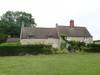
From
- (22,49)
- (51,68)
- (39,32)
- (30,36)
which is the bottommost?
(51,68)

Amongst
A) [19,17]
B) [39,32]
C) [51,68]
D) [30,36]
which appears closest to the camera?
[51,68]

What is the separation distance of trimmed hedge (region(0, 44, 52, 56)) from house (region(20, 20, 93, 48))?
1208 centimetres

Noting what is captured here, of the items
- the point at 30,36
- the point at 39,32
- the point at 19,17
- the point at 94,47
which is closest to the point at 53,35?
the point at 39,32

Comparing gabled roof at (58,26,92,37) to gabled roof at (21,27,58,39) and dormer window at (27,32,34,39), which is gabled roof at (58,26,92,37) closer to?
gabled roof at (21,27,58,39)

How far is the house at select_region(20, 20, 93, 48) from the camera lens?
120 feet

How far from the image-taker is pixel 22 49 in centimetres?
2353

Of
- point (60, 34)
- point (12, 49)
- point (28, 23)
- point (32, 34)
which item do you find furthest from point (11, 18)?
point (12, 49)

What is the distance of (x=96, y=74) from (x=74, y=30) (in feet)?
104

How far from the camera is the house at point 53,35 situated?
36.5 meters

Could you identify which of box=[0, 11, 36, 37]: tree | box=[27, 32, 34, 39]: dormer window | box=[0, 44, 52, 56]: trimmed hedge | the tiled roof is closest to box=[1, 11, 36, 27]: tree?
box=[0, 11, 36, 37]: tree

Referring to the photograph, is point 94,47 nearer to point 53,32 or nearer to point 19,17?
point 53,32

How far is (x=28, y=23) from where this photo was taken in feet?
183

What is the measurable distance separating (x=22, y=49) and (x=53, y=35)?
14981 millimetres

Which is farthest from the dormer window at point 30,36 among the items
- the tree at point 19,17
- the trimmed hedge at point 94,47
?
the tree at point 19,17
